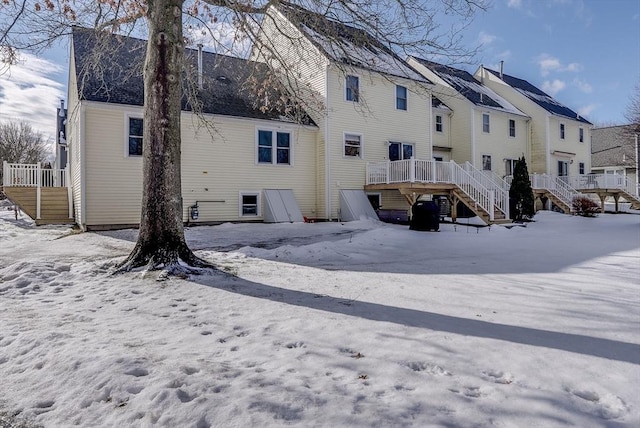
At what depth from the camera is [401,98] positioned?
17.9 metres

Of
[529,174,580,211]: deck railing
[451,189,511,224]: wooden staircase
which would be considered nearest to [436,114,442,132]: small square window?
[529,174,580,211]: deck railing

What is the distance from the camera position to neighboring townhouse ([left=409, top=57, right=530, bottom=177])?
69.6 ft

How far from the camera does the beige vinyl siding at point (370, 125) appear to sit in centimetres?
1595

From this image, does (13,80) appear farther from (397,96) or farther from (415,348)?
(397,96)

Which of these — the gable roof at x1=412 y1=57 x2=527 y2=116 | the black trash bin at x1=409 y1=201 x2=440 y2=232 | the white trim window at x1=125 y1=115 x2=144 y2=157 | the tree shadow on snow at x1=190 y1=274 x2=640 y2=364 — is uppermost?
the gable roof at x1=412 y1=57 x2=527 y2=116

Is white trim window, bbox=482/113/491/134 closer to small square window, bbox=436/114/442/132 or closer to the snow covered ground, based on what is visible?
small square window, bbox=436/114/442/132

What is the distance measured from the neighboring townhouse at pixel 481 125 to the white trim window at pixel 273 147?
9.25 metres

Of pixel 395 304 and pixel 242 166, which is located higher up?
pixel 242 166

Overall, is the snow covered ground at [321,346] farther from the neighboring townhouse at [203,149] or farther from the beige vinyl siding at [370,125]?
the beige vinyl siding at [370,125]

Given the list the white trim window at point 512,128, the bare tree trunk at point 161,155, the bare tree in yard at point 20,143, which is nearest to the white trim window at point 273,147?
the bare tree trunk at point 161,155

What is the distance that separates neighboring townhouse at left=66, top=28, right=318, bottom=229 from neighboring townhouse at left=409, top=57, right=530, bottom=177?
31.7ft

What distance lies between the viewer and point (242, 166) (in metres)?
14.5

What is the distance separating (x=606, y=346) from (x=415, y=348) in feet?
5.16

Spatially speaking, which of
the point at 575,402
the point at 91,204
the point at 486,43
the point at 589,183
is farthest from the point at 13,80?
the point at 589,183
